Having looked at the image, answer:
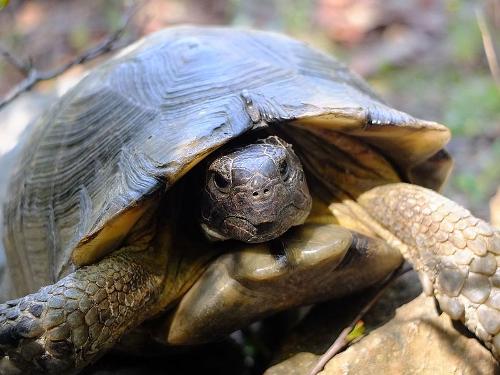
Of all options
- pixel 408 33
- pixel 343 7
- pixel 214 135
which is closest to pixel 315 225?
pixel 214 135

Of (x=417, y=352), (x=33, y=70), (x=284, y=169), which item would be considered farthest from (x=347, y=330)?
(x=33, y=70)

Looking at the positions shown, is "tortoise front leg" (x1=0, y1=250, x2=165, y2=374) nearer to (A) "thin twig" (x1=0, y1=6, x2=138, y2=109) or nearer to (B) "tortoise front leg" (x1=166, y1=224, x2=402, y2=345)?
(B) "tortoise front leg" (x1=166, y1=224, x2=402, y2=345)

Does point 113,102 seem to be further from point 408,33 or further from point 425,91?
point 408,33

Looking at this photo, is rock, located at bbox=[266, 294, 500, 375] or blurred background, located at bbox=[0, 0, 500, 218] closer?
rock, located at bbox=[266, 294, 500, 375]

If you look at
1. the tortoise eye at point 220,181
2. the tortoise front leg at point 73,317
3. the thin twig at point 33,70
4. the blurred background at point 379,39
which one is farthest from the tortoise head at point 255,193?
the blurred background at point 379,39

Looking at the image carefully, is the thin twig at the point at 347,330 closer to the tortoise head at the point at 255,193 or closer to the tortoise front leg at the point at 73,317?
the tortoise head at the point at 255,193

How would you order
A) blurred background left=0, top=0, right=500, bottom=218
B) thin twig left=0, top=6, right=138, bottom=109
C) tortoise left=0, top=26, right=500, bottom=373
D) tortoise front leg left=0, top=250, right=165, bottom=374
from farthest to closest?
1. blurred background left=0, top=0, right=500, bottom=218
2. thin twig left=0, top=6, right=138, bottom=109
3. tortoise left=0, top=26, right=500, bottom=373
4. tortoise front leg left=0, top=250, right=165, bottom=374

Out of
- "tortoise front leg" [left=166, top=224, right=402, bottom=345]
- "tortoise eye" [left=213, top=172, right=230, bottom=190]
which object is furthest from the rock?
"tortoise eye" [left=213, top=172, right=230, bottom=190]
